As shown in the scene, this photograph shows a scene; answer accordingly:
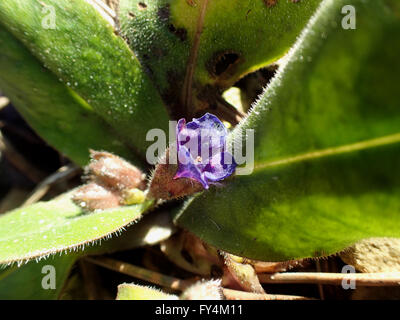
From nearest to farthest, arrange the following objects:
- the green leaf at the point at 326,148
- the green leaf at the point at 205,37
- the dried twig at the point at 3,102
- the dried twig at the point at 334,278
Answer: the green leaf at the point at 326,148, the dried twig at the point at 334,278, the green leaf at the point at 205,37, the dried twig at the point at 3,102

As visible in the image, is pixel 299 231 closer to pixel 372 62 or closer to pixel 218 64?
pixel 372 62

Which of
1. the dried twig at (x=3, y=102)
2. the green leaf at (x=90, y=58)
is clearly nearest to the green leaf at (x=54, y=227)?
the green leaf at (x=90, y=58)

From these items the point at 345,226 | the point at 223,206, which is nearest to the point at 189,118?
the point at 223,206

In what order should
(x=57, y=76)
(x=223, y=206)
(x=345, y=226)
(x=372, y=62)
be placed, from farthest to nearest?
(x=57, y=76), (x=223, y=206), (x=345, y=226), (x=372, y=62)

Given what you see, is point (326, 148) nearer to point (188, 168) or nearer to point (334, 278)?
point (188, 168)

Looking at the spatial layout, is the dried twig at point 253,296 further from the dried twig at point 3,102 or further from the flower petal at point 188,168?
the dried twig at point 3,102

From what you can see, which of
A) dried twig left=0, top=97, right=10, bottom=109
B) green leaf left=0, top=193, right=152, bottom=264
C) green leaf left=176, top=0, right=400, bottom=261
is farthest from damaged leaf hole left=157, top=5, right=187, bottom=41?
dried twig left=0, top=97, right=10, bottom=109
